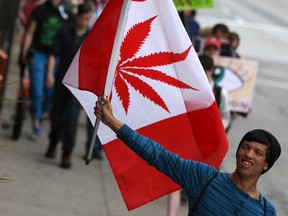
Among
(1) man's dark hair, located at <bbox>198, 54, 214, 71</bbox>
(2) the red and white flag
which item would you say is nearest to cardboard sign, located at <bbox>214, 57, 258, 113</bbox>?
(1) man's dark hair, located at <bbox>198, 54, 214, 71</bbox>

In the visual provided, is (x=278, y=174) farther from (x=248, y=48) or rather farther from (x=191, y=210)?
(x=248, y=48)

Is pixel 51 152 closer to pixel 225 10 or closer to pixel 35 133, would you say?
pixel 35 133

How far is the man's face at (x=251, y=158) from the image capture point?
466 cm

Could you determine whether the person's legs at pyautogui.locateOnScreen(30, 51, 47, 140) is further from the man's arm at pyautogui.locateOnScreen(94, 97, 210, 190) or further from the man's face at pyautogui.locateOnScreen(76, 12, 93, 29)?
the man's arm at pyautogui.locateOnScreen(94, 97, 210, 190)

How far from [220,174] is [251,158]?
0.21m

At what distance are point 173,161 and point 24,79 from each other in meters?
6.75

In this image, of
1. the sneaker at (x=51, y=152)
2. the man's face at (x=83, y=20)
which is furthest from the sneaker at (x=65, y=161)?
the man's face at (x=83, y=20)

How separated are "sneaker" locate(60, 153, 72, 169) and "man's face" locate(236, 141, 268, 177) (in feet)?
18.0

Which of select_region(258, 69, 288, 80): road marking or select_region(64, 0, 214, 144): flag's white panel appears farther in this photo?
select_region(258, 69, 288, 80): road marking

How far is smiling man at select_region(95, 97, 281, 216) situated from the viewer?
4.66 meters

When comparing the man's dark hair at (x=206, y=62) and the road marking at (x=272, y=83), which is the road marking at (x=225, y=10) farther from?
the man's dark hair at (x=206, y=62)

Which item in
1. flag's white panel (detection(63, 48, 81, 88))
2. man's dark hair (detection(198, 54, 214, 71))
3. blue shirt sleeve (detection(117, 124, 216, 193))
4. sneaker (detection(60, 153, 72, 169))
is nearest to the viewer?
blue shirt sleeve (detection(117, 124, 216, 193))

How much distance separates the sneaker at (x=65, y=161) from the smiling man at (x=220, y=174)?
5249 mm

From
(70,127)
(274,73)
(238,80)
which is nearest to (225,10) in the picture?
(274,73)
